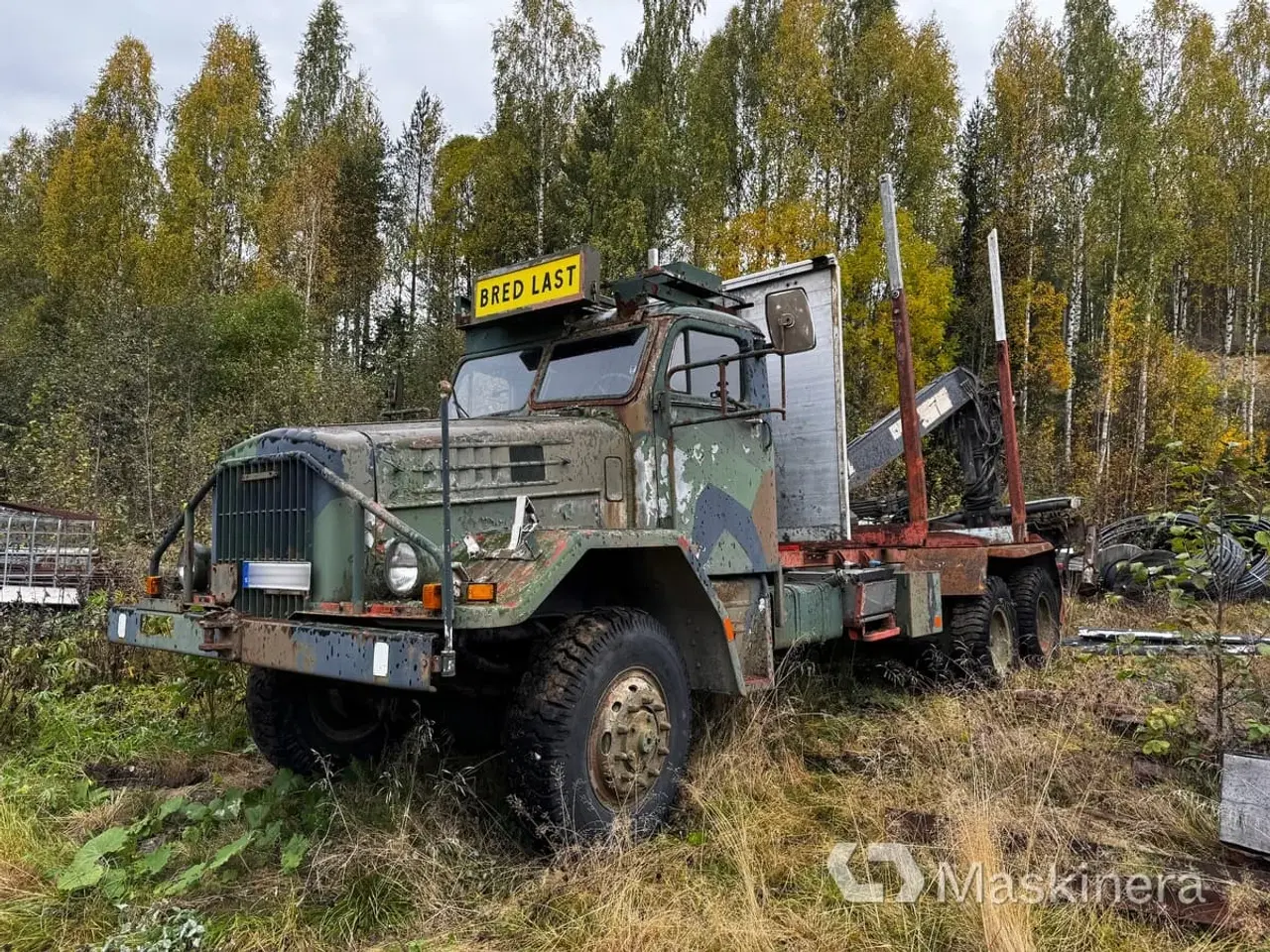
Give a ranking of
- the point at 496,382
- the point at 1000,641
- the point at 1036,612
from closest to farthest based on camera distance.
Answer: the point at 496,382, the point at 1000,641, the point at 1036,612

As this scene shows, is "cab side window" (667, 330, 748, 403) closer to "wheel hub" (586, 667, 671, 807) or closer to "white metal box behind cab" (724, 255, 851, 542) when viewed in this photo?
"white metal box behind cab" (724, 255, 851, 542)

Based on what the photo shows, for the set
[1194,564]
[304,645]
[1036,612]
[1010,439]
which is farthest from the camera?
[1010,439]

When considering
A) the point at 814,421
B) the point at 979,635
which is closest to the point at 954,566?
the point at 979,635

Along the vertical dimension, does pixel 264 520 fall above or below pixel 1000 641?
above

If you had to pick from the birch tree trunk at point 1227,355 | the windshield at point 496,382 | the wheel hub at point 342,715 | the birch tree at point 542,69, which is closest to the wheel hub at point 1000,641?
the windshield at point 496,382

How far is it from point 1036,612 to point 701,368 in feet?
15.6

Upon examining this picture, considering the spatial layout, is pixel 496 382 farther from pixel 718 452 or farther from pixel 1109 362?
pixel 1109 362

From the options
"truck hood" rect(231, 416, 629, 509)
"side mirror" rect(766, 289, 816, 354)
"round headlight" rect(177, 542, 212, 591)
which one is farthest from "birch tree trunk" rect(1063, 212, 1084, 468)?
"round headlight" rect(177, 542, 212, 591)

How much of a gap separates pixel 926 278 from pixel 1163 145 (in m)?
8.33

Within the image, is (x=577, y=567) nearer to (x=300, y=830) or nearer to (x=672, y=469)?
(x=672, y=469)

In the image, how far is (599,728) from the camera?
3.74 metres

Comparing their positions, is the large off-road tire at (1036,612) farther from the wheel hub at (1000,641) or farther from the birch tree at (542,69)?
the birch tree at (542,69)

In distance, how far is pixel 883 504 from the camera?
9086mm

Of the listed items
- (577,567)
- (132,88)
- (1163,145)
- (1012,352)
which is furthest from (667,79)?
(577,567)
